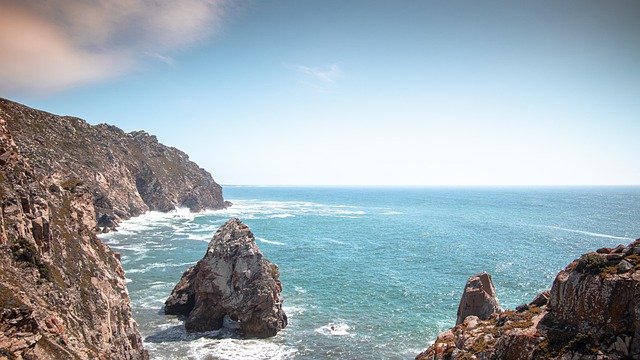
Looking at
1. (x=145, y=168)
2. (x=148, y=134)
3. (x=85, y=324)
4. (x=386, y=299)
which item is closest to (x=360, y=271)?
(x=386, y=299)

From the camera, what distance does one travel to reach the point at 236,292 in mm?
42719

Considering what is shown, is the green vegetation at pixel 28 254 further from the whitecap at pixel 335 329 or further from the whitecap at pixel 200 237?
the whitecap at pixel 200 237

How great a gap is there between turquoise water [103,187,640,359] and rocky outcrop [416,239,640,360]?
20.2m

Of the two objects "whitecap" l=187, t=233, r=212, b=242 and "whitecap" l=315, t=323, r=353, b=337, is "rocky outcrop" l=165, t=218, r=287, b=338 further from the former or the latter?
"whitecap" l=187, t=233, r=212, b=242

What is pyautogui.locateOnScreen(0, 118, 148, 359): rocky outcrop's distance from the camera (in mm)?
16438

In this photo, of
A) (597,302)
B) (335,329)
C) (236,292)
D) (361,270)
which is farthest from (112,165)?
(597,302)

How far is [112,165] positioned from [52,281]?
12214cm

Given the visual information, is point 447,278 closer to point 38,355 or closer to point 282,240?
point 282,240

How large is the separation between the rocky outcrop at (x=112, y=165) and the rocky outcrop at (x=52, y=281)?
14.1m

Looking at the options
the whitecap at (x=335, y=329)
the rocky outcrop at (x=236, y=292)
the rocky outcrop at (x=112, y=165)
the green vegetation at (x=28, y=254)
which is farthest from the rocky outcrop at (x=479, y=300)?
the rocky outcrop at (x=112, y=165)

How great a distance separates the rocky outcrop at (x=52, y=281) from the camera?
647 inches

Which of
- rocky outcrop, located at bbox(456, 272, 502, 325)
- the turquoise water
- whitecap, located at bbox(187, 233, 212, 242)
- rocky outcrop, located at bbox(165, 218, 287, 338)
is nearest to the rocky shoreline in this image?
rocky outcrop, located at bbox(165, 218, 287, 338)

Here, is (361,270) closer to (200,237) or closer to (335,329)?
Answer: (335,329)

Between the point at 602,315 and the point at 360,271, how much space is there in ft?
180
